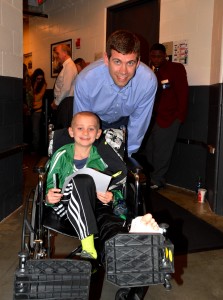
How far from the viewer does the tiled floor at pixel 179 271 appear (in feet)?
7.09

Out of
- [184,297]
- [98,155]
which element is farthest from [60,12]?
[184,297]

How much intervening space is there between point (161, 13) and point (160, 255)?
3801 millimetres

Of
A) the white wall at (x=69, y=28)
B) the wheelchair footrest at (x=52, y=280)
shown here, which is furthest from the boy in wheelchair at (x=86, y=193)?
the white wall at (x=69, y=28)

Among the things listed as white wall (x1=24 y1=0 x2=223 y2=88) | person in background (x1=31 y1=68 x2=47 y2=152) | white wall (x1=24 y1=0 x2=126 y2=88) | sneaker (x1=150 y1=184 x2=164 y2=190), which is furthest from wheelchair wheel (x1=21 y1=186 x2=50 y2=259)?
person in background (x1=31 y1=68 x2=47 y2=152)

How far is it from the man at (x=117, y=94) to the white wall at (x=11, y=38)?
1048 mm

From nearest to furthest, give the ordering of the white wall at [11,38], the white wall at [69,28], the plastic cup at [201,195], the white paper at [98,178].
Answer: the white paper at [98,178]
the white wall at [11,38]
the plastic cup at [201,195]
the white wall at [69,28]

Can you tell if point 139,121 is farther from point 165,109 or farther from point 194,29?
point 194,29

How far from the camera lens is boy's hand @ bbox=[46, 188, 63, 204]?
75.1 inches

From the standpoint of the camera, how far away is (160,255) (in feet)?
4.99

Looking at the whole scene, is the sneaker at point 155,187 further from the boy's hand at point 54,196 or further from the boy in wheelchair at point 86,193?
the boy's hand at point 54,196

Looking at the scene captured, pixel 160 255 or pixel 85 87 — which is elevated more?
pixel 85 87

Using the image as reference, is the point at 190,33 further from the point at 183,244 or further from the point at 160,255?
the point at 160,255

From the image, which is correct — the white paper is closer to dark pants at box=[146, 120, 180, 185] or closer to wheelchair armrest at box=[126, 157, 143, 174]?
wheelchair armrest at box=[126, 157, 143, 174]

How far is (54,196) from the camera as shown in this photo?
1.91m
